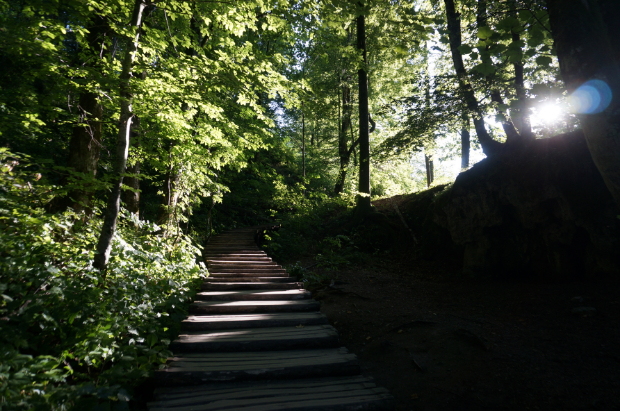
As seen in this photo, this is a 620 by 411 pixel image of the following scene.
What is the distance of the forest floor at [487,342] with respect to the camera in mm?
3756

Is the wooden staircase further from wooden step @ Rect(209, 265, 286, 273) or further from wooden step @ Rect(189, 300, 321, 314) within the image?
wooden step @ Rect(209, 265, 286, 273)

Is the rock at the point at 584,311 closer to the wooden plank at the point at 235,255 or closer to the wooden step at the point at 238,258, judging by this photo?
the wooden step at the point at 238,258

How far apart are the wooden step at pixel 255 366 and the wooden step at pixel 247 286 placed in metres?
2.35

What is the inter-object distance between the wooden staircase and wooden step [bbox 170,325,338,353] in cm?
1

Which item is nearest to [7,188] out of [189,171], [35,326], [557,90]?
[35,326]

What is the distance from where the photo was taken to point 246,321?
4.46 meters

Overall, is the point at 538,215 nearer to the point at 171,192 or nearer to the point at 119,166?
the point at 119,166

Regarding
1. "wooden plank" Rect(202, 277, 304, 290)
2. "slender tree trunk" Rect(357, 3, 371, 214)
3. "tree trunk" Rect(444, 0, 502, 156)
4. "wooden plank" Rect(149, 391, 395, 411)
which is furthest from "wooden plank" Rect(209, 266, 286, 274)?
"slender tree trunk" Rect(357, 3, 371, 214)

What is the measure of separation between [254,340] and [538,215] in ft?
25.7

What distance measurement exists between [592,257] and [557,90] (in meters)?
4.89

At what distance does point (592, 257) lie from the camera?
6660mm

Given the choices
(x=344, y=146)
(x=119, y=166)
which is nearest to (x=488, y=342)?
(x=119, y=166)

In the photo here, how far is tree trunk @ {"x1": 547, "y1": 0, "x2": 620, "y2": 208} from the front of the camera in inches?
95.3

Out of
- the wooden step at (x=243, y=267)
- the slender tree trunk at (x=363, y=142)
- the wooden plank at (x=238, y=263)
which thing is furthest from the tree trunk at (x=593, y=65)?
the slender tree trunk at (x=363, y=142)
